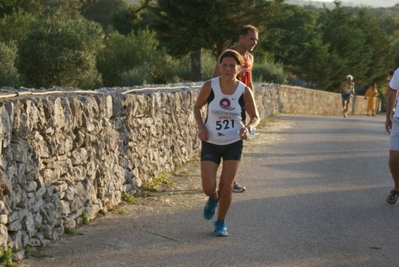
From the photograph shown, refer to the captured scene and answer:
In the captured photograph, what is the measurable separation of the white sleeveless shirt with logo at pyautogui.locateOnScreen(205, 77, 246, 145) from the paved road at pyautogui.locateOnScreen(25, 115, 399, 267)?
3.14 feet

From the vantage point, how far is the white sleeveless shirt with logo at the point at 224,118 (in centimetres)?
770

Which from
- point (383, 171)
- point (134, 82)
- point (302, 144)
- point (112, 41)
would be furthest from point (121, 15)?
point (383, 171)

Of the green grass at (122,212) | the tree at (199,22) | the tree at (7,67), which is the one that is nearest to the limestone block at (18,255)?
the green grass at (122,212)

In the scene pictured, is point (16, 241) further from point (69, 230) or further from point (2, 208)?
point (69, 230)

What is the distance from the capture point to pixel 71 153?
777cm

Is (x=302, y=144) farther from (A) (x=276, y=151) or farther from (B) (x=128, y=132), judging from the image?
(B) (x=128, y=132)

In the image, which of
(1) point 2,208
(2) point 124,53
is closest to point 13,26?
(2) point 124,53

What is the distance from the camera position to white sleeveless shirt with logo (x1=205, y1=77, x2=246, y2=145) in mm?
7695

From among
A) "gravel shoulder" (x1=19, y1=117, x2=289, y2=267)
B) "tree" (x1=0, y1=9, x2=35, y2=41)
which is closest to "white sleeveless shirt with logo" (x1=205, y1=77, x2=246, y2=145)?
"gravel shoulder" (x1=19, y1=117, x2=289, y2=267)

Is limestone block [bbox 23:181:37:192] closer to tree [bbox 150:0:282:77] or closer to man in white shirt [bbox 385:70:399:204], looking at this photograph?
man in white shirt [bbox 385:70:399:204]

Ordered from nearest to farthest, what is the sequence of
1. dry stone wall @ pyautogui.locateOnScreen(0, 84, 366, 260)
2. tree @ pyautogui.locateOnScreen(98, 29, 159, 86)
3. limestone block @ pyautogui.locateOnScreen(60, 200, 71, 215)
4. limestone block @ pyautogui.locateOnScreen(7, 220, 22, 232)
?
1. limestone block @ pyautogui.locateOnScreen(7, 220, 22, 232)
2. dry stone wall @ pyautogui.locateOnScreen(0, 84, 366, 260)
3. limestone block @ pyautogui.locateOnScreen(60, 200, 71, 215)
4. tree @ pyautogui.locateOnScreen(98, 29, 159, 86)

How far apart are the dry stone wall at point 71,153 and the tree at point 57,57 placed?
1858 centimetres

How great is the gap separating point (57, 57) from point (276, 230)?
74.2ft

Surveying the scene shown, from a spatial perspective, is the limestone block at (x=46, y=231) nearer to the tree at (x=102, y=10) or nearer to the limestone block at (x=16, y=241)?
the limestone block at (x=16, y=241)
